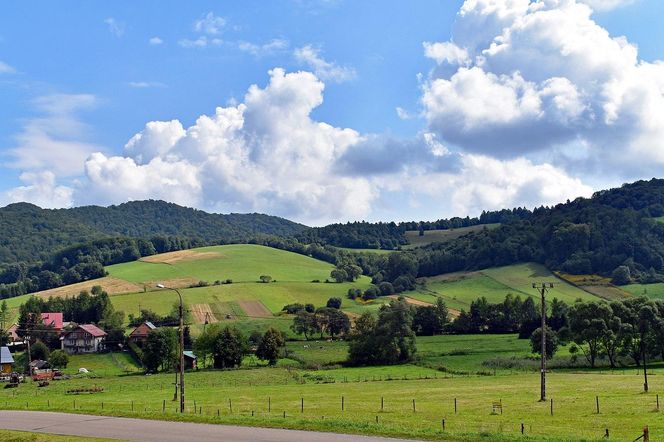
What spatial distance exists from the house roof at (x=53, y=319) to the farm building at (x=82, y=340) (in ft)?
36.7

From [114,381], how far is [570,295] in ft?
416

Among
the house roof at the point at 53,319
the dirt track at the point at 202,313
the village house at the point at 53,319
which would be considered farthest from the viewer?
the house roof at the point at 53,319

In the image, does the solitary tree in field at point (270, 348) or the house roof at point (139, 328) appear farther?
the house roof at point (139, 328)

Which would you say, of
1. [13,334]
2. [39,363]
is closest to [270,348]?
[39,363]

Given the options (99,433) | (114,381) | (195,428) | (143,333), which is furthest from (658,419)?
(143,333)

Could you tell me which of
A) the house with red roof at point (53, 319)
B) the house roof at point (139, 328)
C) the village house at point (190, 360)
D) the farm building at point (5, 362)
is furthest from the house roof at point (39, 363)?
the house with red roof at point (53, 319)

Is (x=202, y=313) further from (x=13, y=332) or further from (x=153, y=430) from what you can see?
(x=153, y=430)

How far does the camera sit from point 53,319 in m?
160

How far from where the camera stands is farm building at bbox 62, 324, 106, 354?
143875 mm

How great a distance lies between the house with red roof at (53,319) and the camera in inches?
6159

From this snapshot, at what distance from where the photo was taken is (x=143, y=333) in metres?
143

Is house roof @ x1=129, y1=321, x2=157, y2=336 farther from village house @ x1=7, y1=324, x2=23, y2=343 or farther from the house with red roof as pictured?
village house @ x1=7, y1=324, x2=23, y2=343

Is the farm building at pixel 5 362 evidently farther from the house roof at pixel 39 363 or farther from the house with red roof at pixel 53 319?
the house with red roof at pixel 53 319

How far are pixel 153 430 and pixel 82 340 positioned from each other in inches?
4624
